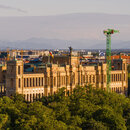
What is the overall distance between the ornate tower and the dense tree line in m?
8.82

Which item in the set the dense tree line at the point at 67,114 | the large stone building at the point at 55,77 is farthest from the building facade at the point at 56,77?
the dense tree line at the point at 67,114

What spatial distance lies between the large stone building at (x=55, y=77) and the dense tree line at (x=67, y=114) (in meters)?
10.4

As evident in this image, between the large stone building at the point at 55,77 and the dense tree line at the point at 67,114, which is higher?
the large stone building at the point at 55,77

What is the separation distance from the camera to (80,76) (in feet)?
545

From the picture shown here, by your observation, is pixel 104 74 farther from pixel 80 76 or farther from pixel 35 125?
pixel 35 125

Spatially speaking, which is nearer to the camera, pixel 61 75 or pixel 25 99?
pixel 25 99

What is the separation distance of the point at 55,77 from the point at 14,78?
1545cm

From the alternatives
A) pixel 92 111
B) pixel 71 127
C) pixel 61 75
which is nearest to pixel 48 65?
pixel 61 75

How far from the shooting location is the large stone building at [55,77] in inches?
5704

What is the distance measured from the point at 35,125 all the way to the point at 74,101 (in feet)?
85.8

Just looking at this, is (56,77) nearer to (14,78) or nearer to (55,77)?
(55,77)

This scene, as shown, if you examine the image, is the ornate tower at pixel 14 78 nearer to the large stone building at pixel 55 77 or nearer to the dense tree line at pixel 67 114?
the large stone building at pixel 55 77

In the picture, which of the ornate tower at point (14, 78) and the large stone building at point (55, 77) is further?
the large stone building at point (55, 77)

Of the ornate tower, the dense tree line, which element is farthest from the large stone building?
the dense tree line
